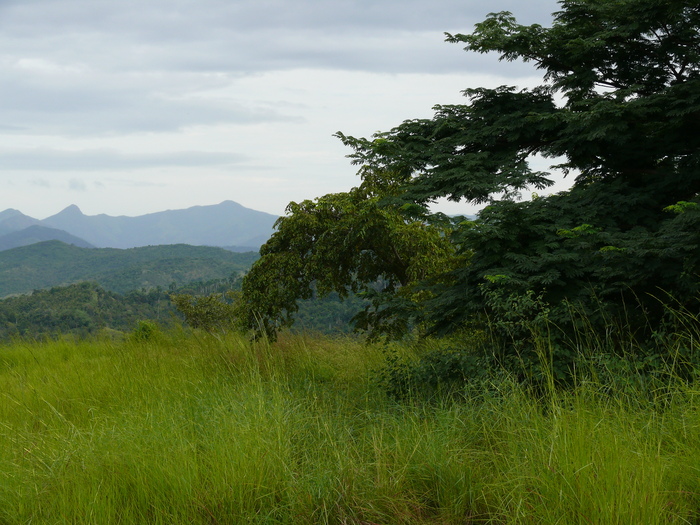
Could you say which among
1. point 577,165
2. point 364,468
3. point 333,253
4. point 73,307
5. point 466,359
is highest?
point 577,165

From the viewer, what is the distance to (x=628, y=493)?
244 centimetres

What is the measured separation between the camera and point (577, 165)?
242 inches

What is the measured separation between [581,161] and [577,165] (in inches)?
4.4

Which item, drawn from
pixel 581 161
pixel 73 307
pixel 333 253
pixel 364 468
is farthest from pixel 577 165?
pixel 73 307

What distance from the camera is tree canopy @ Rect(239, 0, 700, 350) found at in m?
4.89

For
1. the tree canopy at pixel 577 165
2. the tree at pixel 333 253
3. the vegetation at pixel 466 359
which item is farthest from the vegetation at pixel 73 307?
the tree canopy at pixel 577 165

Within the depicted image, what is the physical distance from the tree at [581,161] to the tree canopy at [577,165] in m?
0.01

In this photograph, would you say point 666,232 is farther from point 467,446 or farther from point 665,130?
point 467,446

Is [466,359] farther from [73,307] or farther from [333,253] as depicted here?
[73,307]

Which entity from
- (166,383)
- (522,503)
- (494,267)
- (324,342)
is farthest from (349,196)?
(522,503)

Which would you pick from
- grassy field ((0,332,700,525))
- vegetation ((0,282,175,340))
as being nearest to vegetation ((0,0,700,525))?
grassy field ((0,332,700,525))

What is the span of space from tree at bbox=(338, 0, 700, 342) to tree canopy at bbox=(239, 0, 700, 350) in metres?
0.01

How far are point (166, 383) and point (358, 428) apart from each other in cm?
196

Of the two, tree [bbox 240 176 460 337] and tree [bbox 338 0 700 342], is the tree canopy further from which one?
tree [bbox 240 176 460 337]
